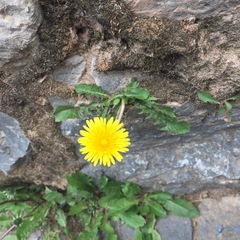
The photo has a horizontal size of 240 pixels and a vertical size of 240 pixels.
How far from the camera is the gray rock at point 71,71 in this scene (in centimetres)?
197

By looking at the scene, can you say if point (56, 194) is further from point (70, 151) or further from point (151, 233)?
point (151, 233)

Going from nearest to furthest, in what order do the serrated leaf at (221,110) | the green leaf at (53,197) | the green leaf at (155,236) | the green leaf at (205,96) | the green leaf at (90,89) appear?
the green leaf at (90,89)
the green leaf at (205,96)
the serrated leaf at (221,110)
the green leaf at (155,236)
the green leaf at (53,197)

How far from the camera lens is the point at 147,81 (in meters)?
2.05

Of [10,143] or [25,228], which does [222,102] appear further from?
[25,228]

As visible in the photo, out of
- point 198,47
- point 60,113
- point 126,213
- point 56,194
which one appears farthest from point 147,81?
point 56,194

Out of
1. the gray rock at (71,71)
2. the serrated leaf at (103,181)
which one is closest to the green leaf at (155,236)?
the serrated leaf at (103,181)

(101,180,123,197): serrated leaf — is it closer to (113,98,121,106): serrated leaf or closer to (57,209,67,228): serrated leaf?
(57,209,67,228): serrated leaf

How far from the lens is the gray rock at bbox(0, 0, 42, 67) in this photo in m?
1.63

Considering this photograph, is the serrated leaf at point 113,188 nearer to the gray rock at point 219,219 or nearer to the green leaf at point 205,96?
the gray rock at point 219,219

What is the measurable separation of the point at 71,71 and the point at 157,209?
1.23 m

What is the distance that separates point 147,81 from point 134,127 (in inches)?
14.3

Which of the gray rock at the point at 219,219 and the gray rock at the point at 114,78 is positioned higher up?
the gray rock at the point at 114,78

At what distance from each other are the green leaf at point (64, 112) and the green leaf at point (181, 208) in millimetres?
1124

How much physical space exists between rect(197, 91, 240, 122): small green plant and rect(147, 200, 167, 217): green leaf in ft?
2.70
